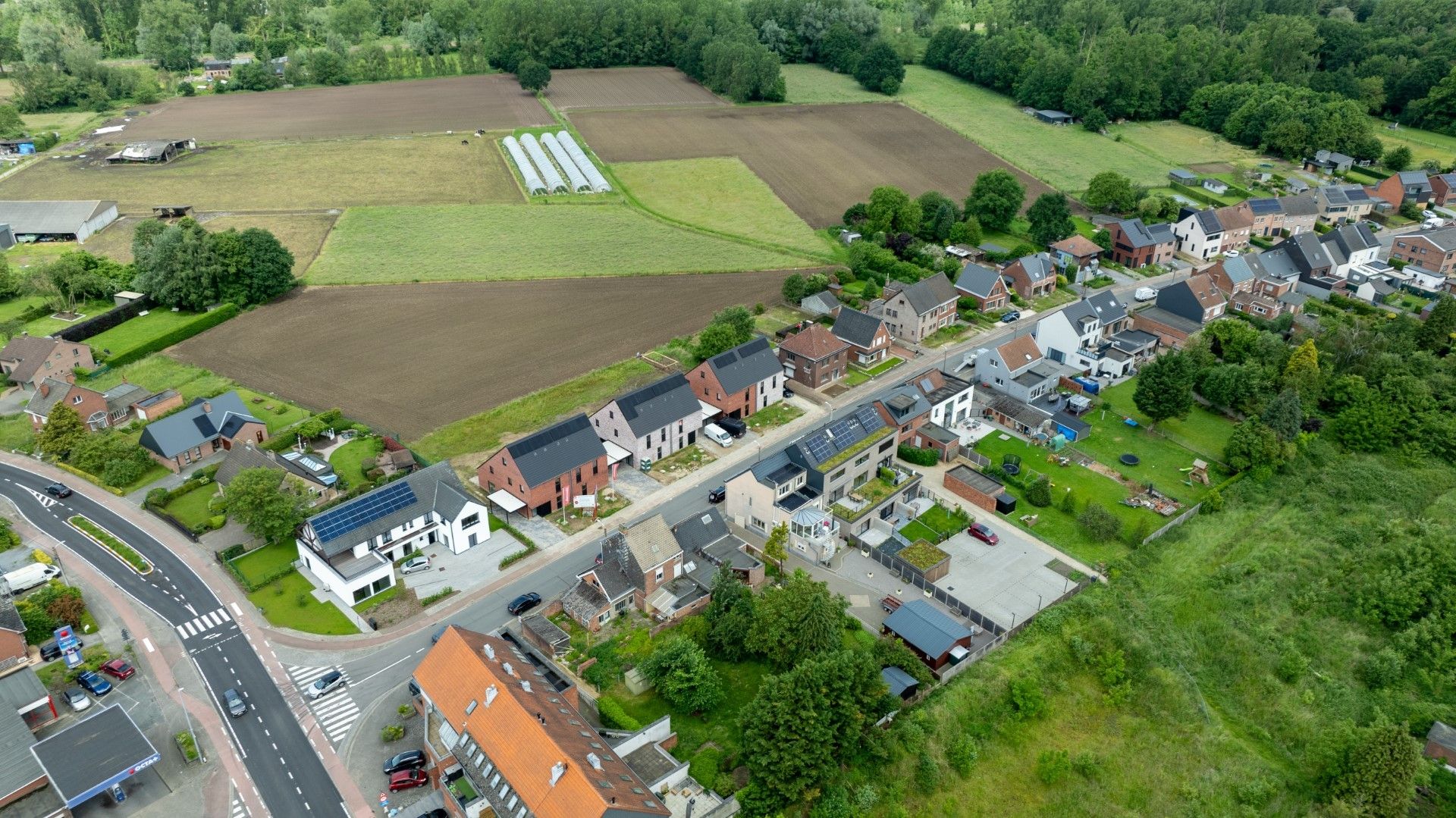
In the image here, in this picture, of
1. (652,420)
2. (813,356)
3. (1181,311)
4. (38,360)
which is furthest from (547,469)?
(1181,311)

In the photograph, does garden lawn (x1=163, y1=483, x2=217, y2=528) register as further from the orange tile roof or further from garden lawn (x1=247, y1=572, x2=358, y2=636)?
the orange tile roof

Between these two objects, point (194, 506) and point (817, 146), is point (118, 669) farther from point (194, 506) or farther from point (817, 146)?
point (817, 146)

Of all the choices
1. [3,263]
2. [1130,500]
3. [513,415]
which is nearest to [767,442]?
[513,415]

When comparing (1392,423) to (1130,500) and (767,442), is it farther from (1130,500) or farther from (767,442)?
(767,442)

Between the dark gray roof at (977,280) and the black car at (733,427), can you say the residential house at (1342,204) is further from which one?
the black car at (733,427)

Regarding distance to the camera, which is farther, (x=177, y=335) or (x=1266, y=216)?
(x=1266, y=216)

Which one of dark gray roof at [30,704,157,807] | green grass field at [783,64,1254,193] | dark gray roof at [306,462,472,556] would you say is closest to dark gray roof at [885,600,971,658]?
dark gray roof at [306,462,472,556]

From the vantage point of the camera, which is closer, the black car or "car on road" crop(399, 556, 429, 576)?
"car on road" crop(399, 556, 429, 576)
